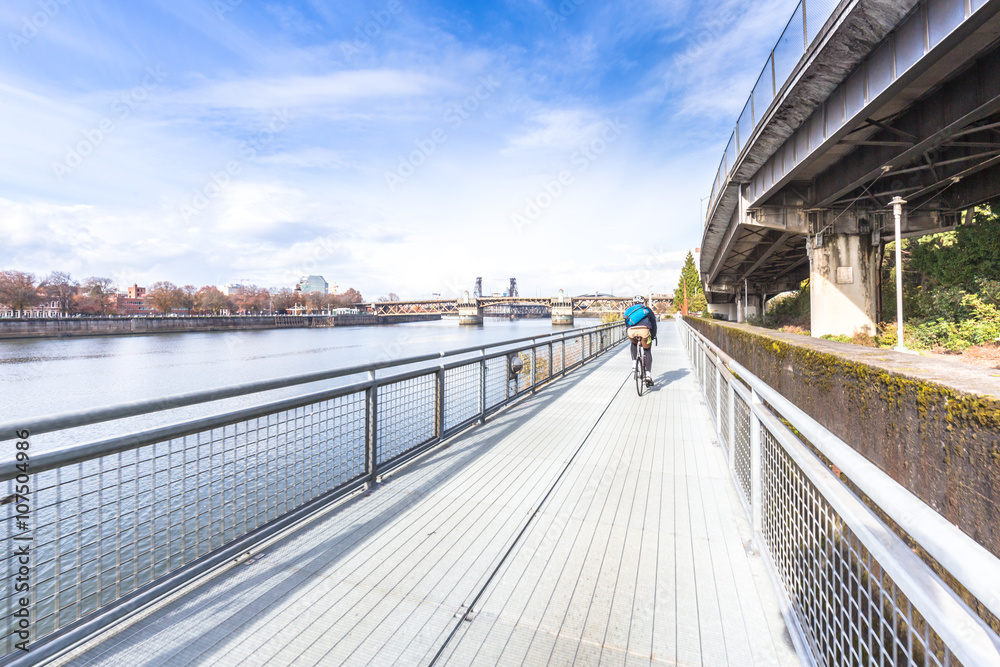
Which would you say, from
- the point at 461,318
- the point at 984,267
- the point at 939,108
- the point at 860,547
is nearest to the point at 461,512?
the point at 860,547

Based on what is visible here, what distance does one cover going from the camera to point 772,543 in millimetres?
2902

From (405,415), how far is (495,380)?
98.2 inches

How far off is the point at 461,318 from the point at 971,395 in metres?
104

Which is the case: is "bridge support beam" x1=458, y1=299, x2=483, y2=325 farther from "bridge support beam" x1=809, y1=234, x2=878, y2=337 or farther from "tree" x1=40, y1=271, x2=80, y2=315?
"bridge support beam" x1=809, y1=234, x2=878, y2=337

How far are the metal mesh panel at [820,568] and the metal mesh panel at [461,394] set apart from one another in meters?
3.52

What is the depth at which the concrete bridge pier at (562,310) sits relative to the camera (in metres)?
97.1

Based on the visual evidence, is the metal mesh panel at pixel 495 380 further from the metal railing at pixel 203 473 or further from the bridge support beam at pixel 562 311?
the bridge support beam at pixel 562 311

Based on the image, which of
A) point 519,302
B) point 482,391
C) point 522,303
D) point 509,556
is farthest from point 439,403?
point 522,303

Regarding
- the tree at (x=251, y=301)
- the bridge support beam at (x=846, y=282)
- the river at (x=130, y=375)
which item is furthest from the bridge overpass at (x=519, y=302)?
the bridge support beam at (x=846, y=282)

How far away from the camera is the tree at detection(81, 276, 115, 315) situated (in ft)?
252

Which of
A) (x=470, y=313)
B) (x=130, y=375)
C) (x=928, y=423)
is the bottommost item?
(x=130, y=375)

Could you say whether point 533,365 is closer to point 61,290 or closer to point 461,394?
point 461,394

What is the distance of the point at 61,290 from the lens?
69438 millimetres

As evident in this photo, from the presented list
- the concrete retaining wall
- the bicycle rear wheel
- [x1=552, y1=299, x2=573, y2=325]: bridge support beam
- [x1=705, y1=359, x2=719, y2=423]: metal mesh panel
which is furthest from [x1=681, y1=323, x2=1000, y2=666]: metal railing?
[x1=552, y1=299, x2=573, y2=325]: bridge support beam
